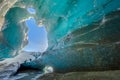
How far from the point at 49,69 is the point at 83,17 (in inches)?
85.5

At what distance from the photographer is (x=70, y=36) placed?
7742mm

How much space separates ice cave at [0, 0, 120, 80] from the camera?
18.3ft

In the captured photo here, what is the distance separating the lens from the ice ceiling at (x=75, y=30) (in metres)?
5.87

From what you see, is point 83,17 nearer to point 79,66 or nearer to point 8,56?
point 79,66

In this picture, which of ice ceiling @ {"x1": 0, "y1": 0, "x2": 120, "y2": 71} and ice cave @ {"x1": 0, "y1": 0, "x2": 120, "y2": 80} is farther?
ice ceiling @ {"x1": 0, "y1": 0, "x2": 120, "y2": 71}

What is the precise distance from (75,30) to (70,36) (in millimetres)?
278

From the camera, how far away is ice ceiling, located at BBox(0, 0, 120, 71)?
5871 millimetres

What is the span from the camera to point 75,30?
7.73m

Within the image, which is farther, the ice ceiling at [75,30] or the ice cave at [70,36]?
the ice ceiling at [75,30]

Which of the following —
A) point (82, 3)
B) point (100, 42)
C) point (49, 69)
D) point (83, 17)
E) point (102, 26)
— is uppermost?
point (82, 3)

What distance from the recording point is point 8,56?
37.4 ft

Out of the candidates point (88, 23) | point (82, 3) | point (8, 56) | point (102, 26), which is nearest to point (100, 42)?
point (102, 26)

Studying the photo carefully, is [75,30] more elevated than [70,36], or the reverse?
[75,30]

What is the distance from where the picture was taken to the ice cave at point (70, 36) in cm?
557
